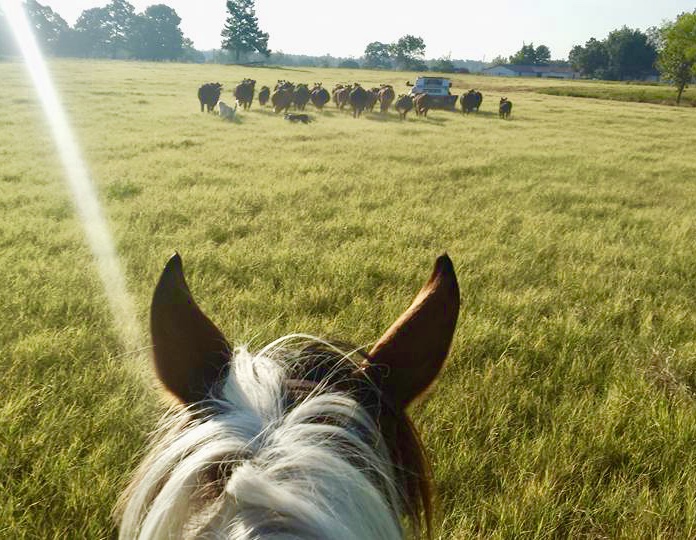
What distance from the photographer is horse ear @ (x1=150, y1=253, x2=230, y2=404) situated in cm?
87

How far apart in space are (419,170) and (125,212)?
4.82 m

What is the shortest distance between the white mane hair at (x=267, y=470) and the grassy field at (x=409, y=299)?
0.99 meters

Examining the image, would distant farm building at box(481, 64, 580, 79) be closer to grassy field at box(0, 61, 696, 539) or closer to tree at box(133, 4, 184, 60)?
tree at box(133, 4, 184, 60)

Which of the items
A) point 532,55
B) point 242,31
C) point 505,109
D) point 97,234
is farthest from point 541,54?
point 97,234

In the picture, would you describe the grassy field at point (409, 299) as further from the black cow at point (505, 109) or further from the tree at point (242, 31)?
the tree at point (242, 31)

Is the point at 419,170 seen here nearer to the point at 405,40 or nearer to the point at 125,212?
the point at 125,212

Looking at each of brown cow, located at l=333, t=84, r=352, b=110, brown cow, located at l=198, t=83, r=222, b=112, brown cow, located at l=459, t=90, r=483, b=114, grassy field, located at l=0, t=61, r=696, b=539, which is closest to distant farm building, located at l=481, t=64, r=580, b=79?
brown cow, located at l=459, t=90, r=483, b=114

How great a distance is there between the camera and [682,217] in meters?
5.91

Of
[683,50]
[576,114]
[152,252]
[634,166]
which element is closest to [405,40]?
[683,50]

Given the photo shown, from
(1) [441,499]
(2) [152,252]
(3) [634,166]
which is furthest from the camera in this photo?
(3) [634,166]

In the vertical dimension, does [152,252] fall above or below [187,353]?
below

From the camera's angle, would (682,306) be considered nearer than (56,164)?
Yes

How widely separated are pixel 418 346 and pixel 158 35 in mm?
107228

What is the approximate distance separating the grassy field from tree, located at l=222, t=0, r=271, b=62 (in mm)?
79572
